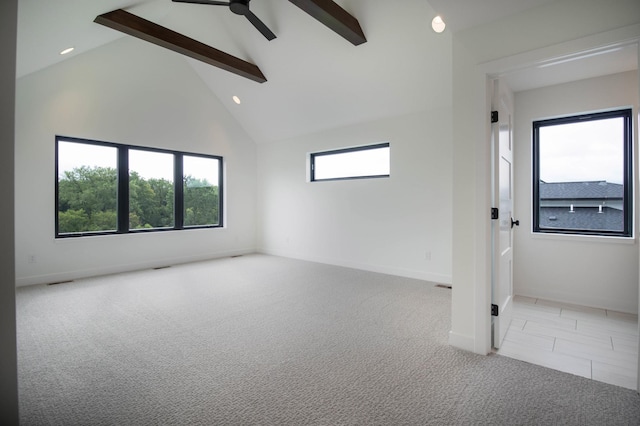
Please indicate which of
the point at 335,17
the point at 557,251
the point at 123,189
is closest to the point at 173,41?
the point at 335,17

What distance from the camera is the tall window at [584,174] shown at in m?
3.28

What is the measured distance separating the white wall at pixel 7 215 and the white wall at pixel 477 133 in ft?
8.45

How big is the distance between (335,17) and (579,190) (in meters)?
3.45

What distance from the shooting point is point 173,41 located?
159 inches

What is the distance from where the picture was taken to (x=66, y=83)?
4.26 m

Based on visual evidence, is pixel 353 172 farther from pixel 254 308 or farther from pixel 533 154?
pixel 254 308

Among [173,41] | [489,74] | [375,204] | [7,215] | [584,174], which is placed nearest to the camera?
[7,215]

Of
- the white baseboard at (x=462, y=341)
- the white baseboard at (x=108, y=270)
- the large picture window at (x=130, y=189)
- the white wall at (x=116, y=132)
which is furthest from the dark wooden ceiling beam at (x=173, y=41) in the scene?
the white baseboard at (x=462, y=341)

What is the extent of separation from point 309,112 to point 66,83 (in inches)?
142

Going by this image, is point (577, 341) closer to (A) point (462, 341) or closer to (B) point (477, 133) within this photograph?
(A) point (462, 341)

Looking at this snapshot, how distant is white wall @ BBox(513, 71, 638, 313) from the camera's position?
3135 mm

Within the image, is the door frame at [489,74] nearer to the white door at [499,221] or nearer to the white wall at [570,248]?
the white door at [499,221]

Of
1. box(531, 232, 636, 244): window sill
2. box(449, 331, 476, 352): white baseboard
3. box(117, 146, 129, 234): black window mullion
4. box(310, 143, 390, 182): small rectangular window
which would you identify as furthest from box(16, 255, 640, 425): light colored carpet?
box(310, 143, 390, 182): small rectangular window

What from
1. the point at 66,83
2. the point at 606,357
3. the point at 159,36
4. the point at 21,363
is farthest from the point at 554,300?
the point at 66,83
